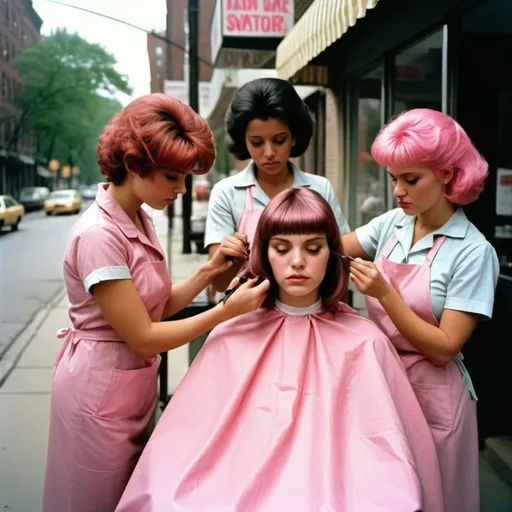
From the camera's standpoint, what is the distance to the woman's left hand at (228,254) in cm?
222

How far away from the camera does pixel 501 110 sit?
3752 mm

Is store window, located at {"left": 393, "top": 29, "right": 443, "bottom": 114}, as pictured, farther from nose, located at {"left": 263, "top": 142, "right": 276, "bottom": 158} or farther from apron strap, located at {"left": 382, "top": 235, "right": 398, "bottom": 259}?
apron strap, located at {"left": 382, "top": 235, "right": 398, "bottom": 259}

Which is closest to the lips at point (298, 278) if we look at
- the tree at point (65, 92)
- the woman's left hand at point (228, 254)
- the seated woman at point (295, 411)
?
the seated woman at point (295, 411)

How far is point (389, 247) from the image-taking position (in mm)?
2213

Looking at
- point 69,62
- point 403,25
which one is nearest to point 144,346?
A: point 403,25

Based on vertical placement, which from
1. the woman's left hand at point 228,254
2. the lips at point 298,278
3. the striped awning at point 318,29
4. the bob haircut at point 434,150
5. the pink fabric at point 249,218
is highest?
the striped awning at point 318,29

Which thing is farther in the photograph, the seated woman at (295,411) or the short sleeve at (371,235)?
the short sleeve at (371,235)

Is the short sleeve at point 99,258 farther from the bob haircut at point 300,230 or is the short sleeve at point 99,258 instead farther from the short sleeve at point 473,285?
the short sleeve at point 473,285

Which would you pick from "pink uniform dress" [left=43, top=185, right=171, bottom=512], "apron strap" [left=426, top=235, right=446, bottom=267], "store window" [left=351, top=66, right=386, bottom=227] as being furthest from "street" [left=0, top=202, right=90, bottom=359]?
"apron strap" [left=426, top=235, right=446, bottom=267]

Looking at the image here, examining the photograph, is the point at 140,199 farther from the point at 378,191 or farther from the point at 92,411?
the point at 378,191

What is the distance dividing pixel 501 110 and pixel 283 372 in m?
2.53

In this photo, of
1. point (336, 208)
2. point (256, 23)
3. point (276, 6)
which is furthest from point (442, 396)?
point (256, 23)

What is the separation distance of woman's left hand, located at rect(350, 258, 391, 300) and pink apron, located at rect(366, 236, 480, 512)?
0.61 ft

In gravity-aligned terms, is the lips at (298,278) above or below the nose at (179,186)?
below
